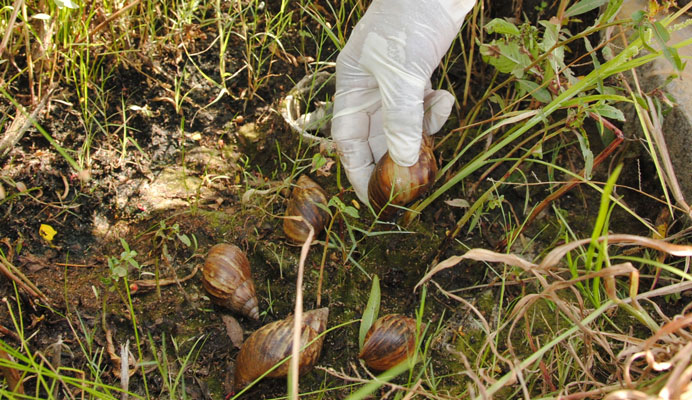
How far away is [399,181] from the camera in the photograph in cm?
147

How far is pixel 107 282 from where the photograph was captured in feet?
4.47

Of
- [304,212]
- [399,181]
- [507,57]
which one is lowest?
[304,212]

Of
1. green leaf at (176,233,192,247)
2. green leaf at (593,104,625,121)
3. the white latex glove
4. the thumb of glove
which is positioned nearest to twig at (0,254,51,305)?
green leaf at (176,233,192,247)

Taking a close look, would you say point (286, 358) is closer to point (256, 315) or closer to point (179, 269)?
point (256, 315)

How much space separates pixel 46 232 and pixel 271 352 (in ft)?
2.65

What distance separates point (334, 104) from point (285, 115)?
19cm

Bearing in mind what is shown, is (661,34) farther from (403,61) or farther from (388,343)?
(388,343)

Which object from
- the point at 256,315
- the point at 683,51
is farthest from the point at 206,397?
the point at 683,51

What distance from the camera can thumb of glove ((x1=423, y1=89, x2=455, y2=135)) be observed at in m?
1.63

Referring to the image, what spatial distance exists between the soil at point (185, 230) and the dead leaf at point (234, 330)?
11 mm

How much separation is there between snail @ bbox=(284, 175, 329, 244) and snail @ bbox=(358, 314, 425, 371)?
1.17 feet

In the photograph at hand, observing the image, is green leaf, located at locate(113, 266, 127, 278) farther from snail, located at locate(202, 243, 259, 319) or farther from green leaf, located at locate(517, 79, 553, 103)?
green leaf, located at locate(517, 79, 553, 103)

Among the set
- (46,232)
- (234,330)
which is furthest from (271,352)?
(46,232)

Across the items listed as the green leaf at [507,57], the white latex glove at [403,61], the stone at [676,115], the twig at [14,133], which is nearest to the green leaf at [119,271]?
the twig at [14,133]
